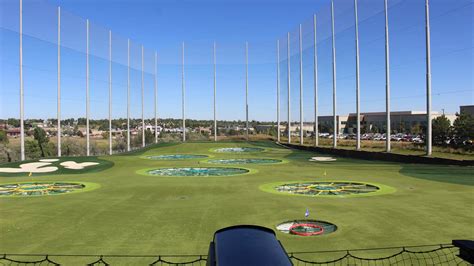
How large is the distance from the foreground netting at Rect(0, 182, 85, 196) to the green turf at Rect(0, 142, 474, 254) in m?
1.64

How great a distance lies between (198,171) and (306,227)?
18.8 meters

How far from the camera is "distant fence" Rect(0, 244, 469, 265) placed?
9.88 m

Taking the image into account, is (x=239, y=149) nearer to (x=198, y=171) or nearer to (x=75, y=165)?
(x=198, y=171)

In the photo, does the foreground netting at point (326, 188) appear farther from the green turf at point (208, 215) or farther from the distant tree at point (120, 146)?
the distant tree at point (120, 146)

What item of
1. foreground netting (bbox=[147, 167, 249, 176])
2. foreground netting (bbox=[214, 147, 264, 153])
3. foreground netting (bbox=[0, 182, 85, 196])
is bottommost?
foreground netting (bbox=[0, 182, 85, 196])

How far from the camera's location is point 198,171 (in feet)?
103

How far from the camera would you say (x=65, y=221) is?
1455 cm

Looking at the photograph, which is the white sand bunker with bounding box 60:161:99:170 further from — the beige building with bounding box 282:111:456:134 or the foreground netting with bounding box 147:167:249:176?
the beige building with bounding box 282:111:456:134

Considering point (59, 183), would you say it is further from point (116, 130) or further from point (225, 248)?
point (116, 130)

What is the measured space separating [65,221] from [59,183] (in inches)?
457

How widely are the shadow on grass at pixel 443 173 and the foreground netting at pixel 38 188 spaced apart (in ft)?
65.8

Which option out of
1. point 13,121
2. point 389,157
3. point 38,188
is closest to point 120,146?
point 13,121

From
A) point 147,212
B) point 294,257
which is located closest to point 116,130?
point 147,212

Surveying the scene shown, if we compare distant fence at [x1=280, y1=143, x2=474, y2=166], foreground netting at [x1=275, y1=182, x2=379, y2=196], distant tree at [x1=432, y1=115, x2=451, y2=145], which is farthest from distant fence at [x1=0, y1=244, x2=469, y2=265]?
distant tree at [x1=432, y1=115, x2=451, y2=145]
